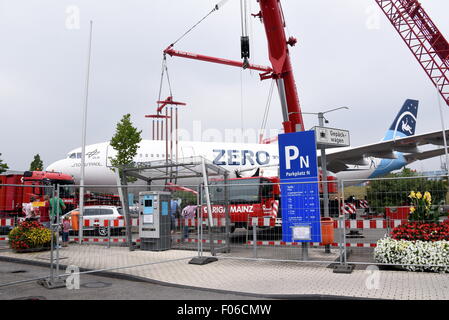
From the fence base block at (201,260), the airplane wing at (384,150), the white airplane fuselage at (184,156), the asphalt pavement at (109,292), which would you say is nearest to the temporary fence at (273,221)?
the fence base block at (201,260)

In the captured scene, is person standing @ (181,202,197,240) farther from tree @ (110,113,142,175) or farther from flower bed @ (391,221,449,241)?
tree @ (110,113,142,175)

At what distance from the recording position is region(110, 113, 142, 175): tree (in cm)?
2420

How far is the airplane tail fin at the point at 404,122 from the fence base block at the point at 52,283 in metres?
29.3

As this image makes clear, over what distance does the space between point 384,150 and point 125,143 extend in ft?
51.6

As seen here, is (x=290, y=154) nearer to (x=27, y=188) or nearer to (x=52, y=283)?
(x=52, y=283)

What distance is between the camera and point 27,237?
1103 centimetres

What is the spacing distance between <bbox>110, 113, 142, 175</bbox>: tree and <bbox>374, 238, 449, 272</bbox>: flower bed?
62.1ft

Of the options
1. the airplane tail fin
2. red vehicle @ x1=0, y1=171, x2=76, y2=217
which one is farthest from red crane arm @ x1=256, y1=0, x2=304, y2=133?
the airplane tail fin

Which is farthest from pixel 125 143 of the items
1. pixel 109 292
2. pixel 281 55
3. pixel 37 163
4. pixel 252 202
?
pixel 37 163

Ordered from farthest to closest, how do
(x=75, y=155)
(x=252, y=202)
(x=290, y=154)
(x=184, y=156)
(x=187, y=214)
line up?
(x=184, y=156) < (x=75, y=155) < (x=252, y=202) < (x=187, y=214) < (x=290, y=154)

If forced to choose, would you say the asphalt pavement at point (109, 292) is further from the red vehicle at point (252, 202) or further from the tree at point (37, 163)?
the tree at point (37, 163)
